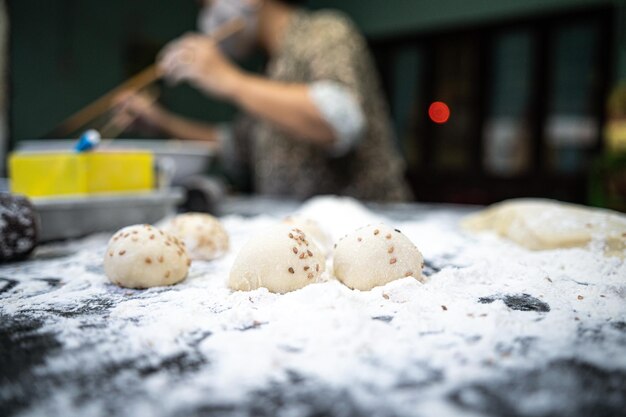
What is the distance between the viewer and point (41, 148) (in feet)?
5.74

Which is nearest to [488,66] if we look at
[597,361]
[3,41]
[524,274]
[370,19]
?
[370,19]

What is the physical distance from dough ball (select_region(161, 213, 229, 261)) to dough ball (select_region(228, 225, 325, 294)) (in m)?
0.25

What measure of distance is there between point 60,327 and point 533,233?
100cm

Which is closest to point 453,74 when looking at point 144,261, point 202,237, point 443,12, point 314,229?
point 443,12

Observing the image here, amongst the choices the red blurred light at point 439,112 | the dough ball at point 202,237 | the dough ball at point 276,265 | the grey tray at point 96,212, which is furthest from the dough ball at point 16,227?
the red blurred light at point 439,112

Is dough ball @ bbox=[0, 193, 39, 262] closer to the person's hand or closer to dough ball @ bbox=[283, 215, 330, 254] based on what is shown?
dough ball @ bbox=[283, 215, 330, 254]

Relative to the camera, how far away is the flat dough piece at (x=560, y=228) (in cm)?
110

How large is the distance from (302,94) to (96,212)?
107cm

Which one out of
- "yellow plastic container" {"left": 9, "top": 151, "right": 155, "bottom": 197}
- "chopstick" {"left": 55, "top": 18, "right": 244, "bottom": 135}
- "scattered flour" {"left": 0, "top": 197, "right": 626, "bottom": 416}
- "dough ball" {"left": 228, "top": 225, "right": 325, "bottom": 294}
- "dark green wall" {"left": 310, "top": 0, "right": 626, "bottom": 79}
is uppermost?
"dark green wall" {"left": 310, "top": 0, "right": 626, "bottom": 79}

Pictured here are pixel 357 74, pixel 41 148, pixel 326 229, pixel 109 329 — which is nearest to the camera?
pixel 109 329

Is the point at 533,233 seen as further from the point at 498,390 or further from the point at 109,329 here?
the point at 109,329

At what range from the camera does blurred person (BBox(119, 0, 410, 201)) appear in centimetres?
Result: 219

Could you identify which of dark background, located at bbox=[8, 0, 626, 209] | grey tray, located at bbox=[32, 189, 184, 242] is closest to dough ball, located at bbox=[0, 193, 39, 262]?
grey tray, located at bbox=[32, 189, 184, 242]

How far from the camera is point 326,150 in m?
2.37
